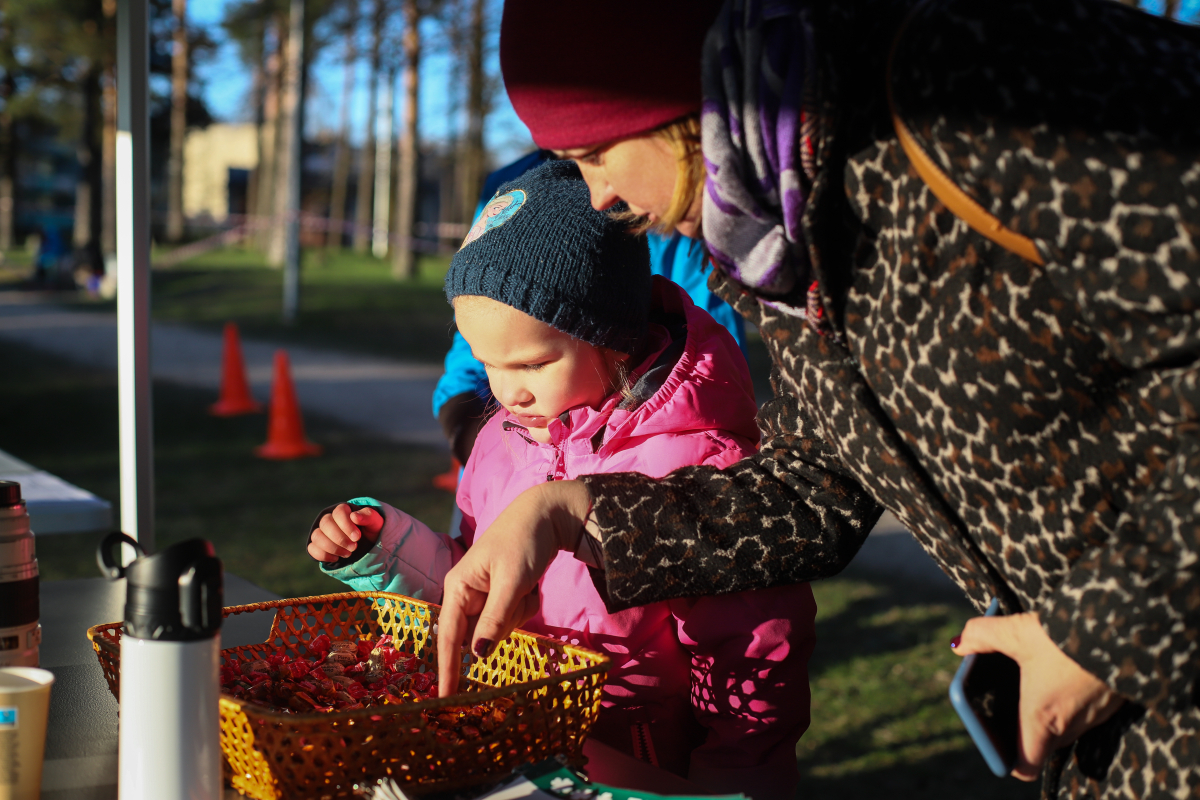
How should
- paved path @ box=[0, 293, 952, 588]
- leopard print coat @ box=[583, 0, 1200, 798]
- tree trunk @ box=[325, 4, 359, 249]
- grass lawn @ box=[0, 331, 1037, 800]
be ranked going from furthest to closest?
1. tree trunk @ box=[325, 4, 359, 249]
2. paved path @ box=[0, 293, 952, 588]
3. grass lawn @ box=[0, 331, 1037, 800]
4. leopard print coat @ box=[583, 0, 1200, 798]

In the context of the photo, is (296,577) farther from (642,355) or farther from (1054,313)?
(1054,313)

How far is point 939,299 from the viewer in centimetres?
92

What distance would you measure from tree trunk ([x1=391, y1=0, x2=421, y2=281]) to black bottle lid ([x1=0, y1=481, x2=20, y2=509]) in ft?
64.9

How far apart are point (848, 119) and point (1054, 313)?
250 millimetres

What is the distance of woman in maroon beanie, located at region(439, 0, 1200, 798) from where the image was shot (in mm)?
811

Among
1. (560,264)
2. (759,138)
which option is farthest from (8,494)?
(759,138)

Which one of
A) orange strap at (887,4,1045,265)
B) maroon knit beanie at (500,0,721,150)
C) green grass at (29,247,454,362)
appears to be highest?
maroon knit beanie at (500,0,721,150)

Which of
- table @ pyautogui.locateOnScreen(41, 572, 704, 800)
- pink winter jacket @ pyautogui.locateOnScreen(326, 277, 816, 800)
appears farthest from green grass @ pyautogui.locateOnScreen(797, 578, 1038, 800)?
table @ pyautogui.locateOnScreen(41, 572, 704, 800)

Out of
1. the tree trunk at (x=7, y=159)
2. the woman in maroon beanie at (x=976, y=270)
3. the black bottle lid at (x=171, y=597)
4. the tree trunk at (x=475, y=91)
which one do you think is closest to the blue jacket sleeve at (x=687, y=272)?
the woman in maroon beanie at (x=976, y=270)

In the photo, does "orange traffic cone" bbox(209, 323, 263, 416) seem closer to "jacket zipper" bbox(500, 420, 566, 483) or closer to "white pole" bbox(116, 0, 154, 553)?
"white pole" bbox(116, 0, 154, 553)

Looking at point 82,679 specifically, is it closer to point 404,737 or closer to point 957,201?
point 404,737

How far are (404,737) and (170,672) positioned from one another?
221 millimetres

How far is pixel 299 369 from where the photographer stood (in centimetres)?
1202

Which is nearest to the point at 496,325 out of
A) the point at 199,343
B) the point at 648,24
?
the point at 648,24
